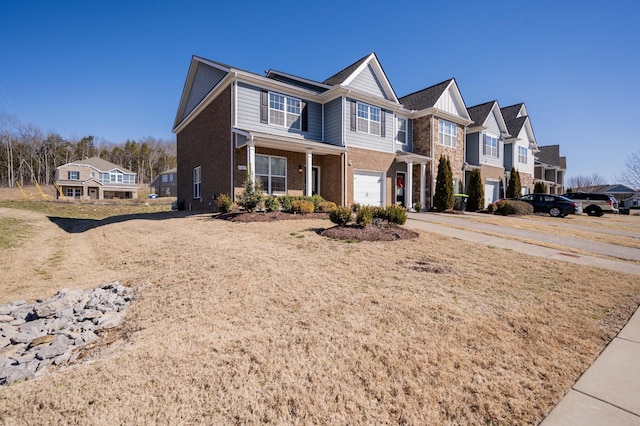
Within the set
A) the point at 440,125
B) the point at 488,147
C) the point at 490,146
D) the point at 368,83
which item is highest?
the point at 368,83

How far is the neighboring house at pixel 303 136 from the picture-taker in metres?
14.5

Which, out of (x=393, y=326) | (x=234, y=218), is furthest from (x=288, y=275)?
(x=234, y=218)

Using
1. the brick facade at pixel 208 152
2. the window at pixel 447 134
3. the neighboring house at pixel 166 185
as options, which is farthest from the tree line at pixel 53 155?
the window at pixel 447 134

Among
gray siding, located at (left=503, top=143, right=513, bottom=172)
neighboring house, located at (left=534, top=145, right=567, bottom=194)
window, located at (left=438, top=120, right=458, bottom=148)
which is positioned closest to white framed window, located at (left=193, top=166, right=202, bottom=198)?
window, located at (left=438, top=120, right=458, bottom=148)

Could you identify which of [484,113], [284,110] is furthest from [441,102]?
[284,110]

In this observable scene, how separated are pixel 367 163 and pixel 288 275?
1316 centimetres

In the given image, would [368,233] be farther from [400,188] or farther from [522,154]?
[522,154]

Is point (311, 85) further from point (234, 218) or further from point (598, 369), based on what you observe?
point (598, 369)

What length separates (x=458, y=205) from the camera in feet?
69.8

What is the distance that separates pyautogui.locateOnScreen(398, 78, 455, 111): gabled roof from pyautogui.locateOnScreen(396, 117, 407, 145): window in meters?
1.55

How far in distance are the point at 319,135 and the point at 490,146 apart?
1737cm

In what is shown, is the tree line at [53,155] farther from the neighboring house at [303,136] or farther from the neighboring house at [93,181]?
the neighboring house at [303,136]

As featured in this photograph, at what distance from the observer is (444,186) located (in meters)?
19.2

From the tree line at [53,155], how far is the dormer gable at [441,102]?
225 ft
